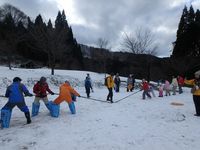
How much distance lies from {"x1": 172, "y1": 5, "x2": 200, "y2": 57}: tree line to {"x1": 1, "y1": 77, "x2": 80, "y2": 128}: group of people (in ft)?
134

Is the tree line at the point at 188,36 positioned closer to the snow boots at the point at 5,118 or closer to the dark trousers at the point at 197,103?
the dark trousers at the point at 197,103

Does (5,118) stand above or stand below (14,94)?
below

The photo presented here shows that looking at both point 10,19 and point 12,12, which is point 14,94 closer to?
point 10,19

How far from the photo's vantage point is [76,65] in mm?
58406

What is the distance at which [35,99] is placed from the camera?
11.5m

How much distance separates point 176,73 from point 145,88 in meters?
25.8

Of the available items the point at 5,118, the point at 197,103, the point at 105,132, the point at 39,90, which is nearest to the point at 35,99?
the point at 39,90

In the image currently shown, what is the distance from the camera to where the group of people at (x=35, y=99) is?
9692 millimetres

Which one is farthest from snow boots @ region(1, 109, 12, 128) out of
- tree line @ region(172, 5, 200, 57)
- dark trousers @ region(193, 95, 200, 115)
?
tree line @ region(172, 5, 200, 57)

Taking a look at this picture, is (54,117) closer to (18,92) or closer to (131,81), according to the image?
(18,92)

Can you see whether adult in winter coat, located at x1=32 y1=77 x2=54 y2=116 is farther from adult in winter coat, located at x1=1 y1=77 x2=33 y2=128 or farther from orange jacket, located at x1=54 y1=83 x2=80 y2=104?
adult in winter coat, located at x1=1 y1=77 x2=33 y2=128

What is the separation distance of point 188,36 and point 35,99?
4380 cm

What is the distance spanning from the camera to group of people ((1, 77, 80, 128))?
9692mm

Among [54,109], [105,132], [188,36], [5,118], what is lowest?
[105,132]
